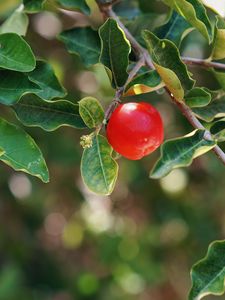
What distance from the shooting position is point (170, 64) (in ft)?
4.33

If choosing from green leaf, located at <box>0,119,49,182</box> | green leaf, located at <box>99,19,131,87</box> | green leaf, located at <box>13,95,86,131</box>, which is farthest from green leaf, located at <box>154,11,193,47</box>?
green leaf, located at <box>0,119,49,182</box>

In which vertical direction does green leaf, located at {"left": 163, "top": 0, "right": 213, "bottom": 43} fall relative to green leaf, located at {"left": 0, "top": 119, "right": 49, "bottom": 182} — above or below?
above

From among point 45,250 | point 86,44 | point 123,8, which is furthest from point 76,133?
→ point 86,44

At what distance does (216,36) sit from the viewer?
1.39m

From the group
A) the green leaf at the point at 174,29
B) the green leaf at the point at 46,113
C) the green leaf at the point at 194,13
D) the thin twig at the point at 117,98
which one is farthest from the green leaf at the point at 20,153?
the green leaf at the point at 174,29

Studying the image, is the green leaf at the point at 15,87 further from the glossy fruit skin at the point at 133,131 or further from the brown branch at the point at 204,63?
the brown branch at the point at 204,63

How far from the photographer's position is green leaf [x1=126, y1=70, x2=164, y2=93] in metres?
1.29

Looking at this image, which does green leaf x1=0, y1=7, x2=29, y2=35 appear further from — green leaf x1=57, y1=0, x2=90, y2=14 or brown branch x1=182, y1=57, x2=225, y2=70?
brown branch x1=182, y1=57, x2=225, y2=70

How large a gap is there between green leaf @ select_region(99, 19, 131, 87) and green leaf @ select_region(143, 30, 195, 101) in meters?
0.07

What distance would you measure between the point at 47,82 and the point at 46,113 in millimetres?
82

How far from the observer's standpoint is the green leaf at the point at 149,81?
1.29 meters

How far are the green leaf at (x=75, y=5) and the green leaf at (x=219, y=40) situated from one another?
0.34m

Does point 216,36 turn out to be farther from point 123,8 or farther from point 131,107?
point 123,8

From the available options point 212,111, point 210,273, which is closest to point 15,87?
point 212,111
